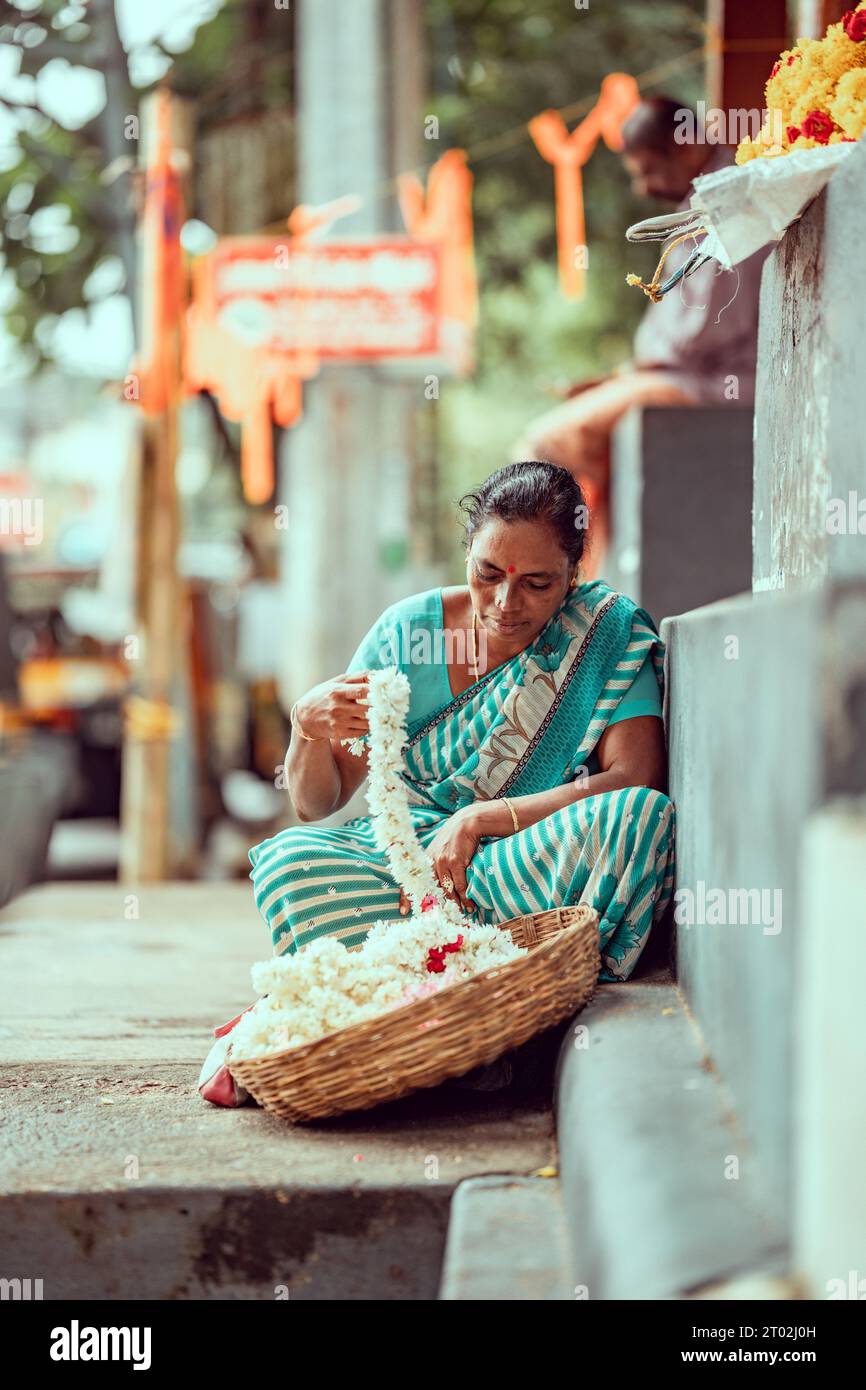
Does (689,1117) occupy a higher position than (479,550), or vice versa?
(479,550)

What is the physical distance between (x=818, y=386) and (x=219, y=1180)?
71.7 inches

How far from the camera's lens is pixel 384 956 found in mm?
3158

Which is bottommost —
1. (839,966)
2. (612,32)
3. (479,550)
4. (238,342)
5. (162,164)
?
(839,966)

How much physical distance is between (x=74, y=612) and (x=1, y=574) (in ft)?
11.7

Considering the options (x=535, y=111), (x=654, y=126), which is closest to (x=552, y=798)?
(x=654, y=126)

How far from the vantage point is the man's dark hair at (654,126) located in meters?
5.39

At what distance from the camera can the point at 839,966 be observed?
175 cm

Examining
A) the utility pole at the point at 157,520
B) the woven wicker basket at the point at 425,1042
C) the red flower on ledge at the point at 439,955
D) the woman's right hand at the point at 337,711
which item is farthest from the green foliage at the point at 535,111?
the woven wicker basket at the point at 425,1042

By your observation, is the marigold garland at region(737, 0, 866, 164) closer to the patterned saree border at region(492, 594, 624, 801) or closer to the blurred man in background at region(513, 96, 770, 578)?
the patterned saree border at region(492, 594, 624, 801)

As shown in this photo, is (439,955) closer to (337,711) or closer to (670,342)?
(337,711)

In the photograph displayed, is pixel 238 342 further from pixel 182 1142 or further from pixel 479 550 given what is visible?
pixel 182 1142

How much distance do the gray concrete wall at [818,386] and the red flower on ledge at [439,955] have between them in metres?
1.01

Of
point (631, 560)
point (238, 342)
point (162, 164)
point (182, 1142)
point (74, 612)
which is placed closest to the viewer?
point (182, 1142)

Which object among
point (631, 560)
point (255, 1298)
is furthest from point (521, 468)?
point (631, 560)
